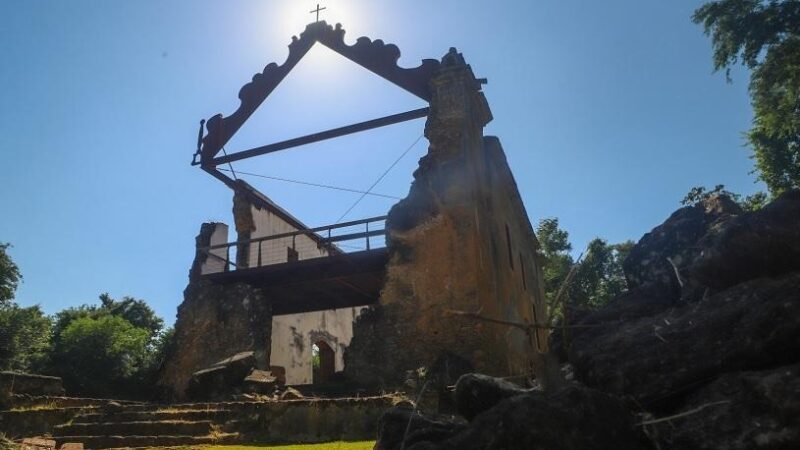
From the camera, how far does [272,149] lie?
14.2 meters

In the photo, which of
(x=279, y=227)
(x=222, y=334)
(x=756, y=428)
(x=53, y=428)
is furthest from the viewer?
(x=279, y=227)

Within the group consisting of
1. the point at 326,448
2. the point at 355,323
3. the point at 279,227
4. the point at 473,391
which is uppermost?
the point at 279,227

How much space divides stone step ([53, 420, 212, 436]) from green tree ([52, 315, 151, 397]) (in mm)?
11300

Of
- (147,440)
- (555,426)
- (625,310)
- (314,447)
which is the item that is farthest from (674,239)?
(147,440)

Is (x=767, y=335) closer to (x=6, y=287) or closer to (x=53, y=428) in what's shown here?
(x=53, y=428)

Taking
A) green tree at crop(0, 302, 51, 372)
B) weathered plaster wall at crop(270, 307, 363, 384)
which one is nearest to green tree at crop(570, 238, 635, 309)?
weathered plaster wall at crop(270, 307, 363, 384)

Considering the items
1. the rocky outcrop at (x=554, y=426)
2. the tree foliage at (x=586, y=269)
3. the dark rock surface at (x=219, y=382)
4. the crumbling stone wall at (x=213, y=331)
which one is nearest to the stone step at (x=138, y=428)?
the dark rock surface at (x=219, y=382)

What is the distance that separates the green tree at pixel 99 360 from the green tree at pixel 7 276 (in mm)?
5522

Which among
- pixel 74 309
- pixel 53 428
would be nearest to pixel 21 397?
pixel 53 428

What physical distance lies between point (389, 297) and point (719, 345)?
8.33 meters

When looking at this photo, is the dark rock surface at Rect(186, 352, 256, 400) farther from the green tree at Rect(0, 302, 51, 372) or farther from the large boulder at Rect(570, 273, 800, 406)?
the green tree at Rect(0, 302, 51, 372)

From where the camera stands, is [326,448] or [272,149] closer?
[326,448]

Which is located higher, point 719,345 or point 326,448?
point 719,345

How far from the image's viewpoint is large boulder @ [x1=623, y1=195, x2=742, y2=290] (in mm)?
4922
